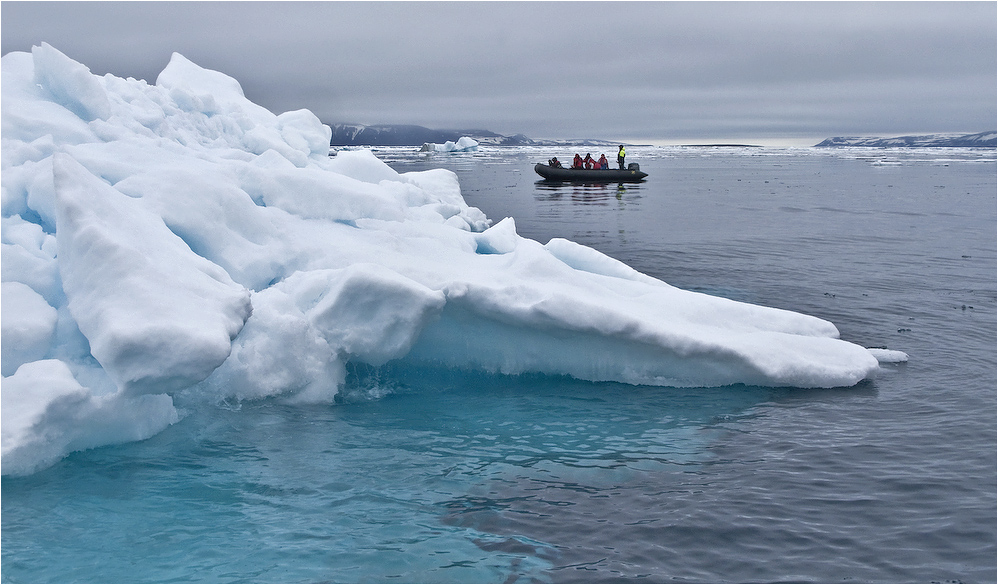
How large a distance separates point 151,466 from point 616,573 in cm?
443

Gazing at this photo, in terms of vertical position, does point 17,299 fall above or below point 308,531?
above

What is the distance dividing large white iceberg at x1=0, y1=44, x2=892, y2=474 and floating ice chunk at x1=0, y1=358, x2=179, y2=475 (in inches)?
0.7

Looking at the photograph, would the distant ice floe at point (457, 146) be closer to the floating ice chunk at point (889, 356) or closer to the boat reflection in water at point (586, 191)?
the boat reflection in water at point (586, 191)

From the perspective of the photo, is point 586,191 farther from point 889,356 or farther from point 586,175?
point 889,356

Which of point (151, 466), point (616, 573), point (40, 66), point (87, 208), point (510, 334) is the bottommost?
point (616, 573)

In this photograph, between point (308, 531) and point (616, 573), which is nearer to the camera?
point (616, 573)

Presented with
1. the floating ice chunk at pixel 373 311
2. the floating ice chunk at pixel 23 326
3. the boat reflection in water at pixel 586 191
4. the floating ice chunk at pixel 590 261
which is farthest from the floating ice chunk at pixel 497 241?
the boat reflection in water at pixel 586 191

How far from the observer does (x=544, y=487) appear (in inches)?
273

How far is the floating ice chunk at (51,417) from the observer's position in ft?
21.3

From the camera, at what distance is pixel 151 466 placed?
23.3 ft

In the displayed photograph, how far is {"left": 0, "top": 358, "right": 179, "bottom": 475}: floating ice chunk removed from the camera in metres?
6.49

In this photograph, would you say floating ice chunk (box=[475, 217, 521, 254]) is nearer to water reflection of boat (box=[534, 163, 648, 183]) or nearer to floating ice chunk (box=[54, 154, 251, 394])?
floating ice chunk (box=[54, 154, 251, 394])

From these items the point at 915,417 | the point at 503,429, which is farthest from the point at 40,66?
the point at 915,417

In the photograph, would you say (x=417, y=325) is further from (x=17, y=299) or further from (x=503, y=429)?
A: (x=17, y=299)
